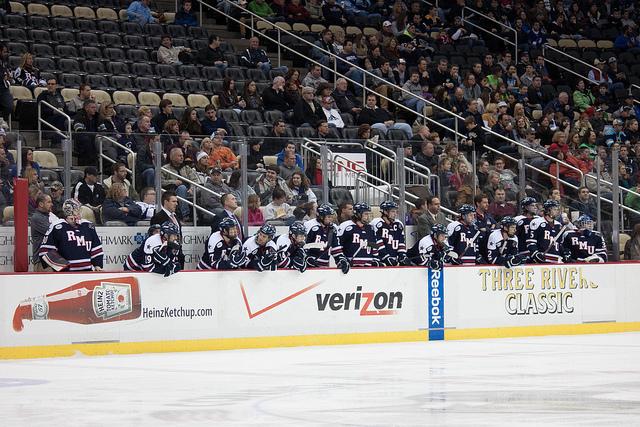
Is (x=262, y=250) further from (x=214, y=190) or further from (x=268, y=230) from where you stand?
(x=214, y=190)

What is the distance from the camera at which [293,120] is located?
20.7 metres

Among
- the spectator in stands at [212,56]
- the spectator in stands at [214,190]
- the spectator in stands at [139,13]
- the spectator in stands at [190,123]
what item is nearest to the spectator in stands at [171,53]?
the spectator in stands at [212,56]

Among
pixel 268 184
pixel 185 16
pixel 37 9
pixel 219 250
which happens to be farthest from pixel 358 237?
pixel 37 9

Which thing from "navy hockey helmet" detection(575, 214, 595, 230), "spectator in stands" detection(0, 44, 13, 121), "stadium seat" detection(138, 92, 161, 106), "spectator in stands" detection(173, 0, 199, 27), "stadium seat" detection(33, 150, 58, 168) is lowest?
"navy hockey helmet" detection(575, 214, 595, 230)

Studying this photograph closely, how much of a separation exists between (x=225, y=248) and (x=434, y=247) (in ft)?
10.8

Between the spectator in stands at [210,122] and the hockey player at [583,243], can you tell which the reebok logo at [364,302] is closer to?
the hockey player at [583,243]

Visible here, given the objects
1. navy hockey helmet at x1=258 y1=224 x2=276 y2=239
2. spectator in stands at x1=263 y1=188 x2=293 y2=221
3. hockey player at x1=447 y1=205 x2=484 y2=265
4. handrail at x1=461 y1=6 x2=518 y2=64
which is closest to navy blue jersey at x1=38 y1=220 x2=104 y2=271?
navy hockey helmet at x1=258 y1=224 x2=276 y2=239

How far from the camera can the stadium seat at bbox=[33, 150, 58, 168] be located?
588 inches

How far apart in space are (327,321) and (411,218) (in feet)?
8.19

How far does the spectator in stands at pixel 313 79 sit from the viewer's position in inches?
880

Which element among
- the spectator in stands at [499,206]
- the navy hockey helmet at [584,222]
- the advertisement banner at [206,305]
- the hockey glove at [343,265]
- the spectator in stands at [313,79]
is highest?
the spectator in stands at [313,79]

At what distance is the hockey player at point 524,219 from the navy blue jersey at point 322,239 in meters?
3.27

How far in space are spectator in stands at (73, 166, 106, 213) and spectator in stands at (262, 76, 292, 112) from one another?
19.9 ft

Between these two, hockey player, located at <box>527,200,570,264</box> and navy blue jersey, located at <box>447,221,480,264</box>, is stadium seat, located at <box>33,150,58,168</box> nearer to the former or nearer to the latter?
navy blue jersey, located at <box>447,221,480,264</box>
